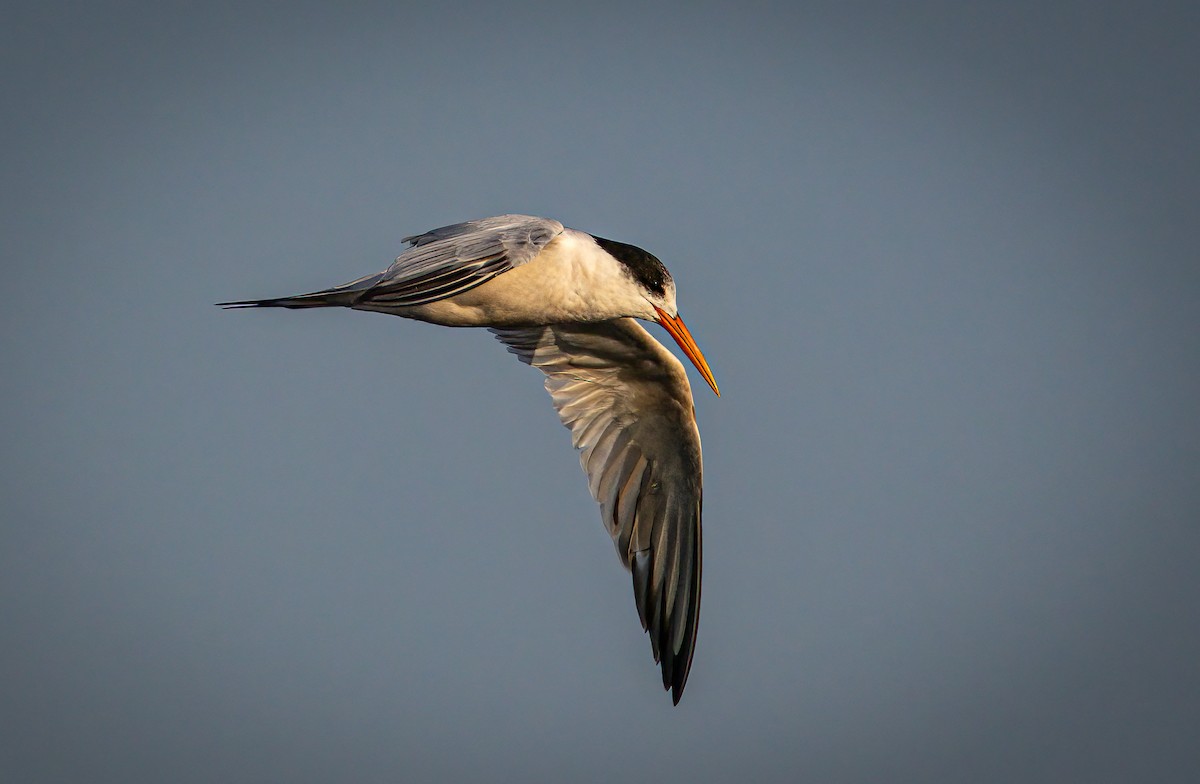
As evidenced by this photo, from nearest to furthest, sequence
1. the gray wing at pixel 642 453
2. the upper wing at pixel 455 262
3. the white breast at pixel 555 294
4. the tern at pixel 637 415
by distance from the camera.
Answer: the upper wing at pixel 455 262 < the white breast at pixel 555 294 < the tern at pixel 637 415 < the gray wing at pixel 642 453

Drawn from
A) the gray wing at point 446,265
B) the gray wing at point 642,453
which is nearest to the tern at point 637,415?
the gray wing at point 642,453

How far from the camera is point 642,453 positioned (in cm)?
895

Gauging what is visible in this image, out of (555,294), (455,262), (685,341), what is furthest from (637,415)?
(455,262)

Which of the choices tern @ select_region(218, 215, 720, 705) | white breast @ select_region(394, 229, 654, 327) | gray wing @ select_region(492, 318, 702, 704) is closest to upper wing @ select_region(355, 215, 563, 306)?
white breast @ select_region(394, 229, 654, 327)

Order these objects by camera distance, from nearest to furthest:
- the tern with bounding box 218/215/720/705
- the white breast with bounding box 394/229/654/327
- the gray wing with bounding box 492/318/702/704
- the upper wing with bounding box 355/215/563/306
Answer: the upper wing with bounding box 355/215/563/306
the white breast with bounding box 394/229/654/327
the tern with bounding box 218/215/720/705
the gray wing with bounding box 492/318/702/704

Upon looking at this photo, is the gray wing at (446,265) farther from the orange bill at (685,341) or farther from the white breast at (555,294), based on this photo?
the orange bill at (685,341)

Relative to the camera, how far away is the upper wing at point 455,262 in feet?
22.2

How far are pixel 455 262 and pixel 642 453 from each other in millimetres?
2545

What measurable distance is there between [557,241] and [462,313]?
2.19ft

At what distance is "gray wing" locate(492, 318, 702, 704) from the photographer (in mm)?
8727

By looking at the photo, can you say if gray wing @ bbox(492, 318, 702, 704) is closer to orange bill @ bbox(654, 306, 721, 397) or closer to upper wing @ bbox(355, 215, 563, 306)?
orange bill @ bbox(654, 306, 721, 397)

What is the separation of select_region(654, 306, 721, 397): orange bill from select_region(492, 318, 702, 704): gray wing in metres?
0.61

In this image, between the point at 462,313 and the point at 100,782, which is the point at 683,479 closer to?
the point at 462,313

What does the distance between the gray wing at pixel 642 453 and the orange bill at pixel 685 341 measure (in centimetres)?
61
